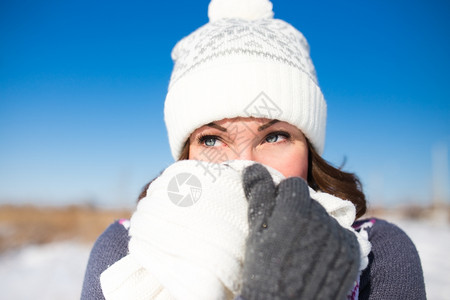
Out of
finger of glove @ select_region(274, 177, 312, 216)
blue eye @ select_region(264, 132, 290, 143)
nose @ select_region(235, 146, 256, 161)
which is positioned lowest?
finger of glove @ select_region(274, 177, 312, 216)

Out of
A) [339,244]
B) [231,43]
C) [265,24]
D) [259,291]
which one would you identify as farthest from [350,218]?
[265,24]

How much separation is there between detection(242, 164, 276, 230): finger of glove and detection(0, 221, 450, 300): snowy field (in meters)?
2.74

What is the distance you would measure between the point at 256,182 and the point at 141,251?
0.33 metres

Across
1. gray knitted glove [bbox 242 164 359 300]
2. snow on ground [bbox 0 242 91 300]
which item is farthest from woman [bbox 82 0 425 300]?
snow on ground [bbox 0 242 91 300]

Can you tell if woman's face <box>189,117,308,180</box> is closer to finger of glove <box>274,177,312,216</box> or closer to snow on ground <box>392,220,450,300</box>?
finger of glove <box>274,177,312,216</box>

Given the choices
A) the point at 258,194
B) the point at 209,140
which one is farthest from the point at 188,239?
the point at 209,140

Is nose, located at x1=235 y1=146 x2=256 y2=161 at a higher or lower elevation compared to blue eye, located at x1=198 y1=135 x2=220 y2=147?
lower

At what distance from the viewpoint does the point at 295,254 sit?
608mm

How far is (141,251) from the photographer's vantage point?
2.34 ft

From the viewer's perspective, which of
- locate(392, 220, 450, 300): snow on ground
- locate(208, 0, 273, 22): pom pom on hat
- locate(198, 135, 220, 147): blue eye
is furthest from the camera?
locate(392, 220, 450, 300): snow on ground

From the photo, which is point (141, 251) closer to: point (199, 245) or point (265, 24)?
point (199, 245)

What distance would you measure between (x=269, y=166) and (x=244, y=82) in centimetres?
34

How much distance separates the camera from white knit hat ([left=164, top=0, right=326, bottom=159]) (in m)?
1.15

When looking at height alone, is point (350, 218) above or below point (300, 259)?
above
